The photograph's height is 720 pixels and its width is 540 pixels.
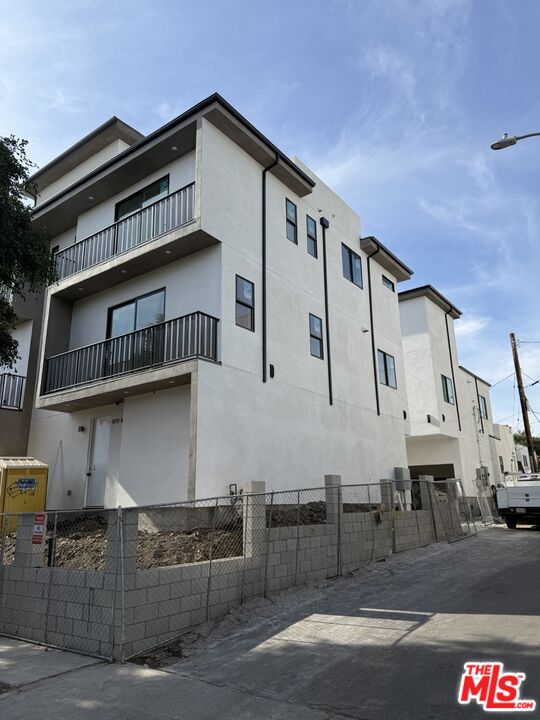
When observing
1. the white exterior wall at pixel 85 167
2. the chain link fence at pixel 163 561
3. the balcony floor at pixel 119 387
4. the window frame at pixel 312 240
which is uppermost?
the white exterior wall at pixel 85 167

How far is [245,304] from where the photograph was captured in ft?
43.9

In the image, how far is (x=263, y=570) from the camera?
8688 millimetres

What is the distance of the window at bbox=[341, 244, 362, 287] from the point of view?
1845cm

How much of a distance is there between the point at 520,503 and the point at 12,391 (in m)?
17.4

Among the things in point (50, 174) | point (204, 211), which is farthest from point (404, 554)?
point (50, 174)

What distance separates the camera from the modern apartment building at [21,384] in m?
16.5

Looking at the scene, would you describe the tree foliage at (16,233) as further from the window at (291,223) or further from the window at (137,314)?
the window at (291,223)

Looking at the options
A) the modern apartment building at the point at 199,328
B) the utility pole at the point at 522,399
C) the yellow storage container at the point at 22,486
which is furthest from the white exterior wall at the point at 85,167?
the utility pole at the point at 522,399

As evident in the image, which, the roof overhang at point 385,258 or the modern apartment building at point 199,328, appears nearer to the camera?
the modern apartment building at point 199,328

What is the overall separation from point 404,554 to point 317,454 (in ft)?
10.8

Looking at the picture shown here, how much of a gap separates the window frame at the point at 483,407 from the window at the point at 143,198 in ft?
74.7

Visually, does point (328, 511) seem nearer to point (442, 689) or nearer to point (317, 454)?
point (317, 454)

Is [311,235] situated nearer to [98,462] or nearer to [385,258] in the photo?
[385,258]

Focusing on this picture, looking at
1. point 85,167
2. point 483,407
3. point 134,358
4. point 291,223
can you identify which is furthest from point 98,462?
point 483,407
